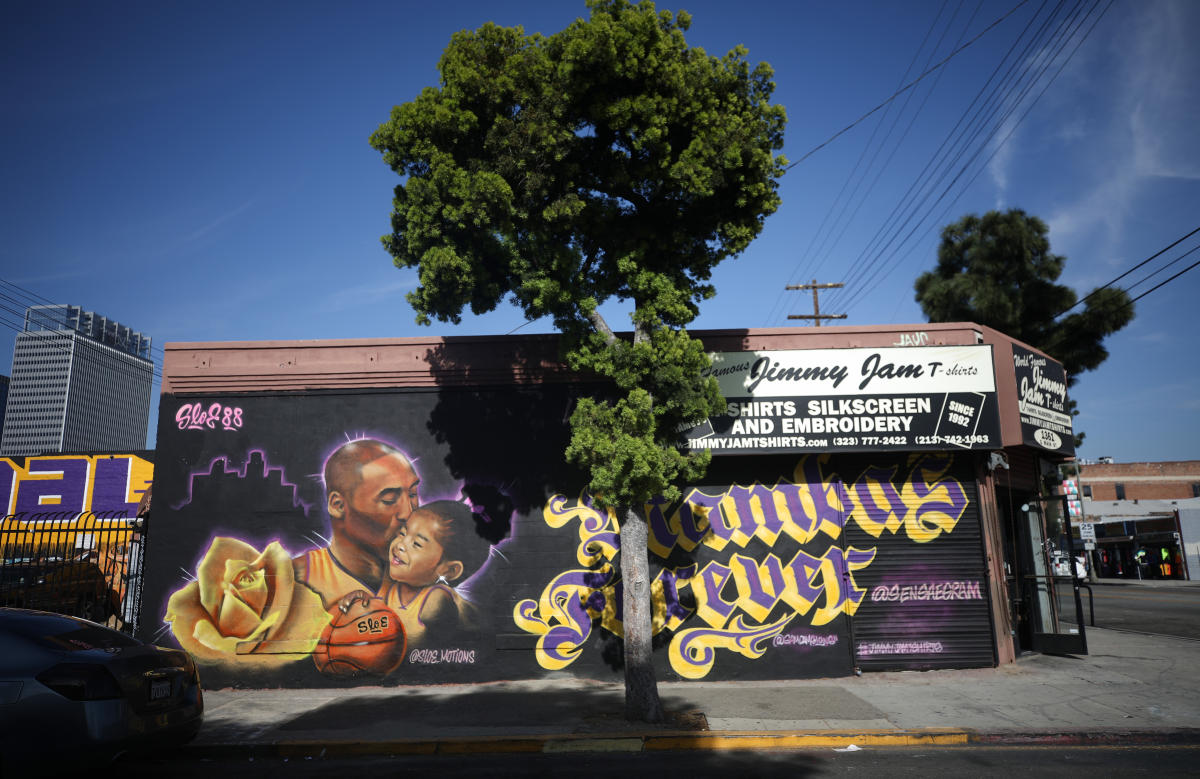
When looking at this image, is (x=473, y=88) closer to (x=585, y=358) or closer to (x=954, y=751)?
(x=585, y=358)

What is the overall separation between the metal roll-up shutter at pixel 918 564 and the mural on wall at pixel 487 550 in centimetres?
4

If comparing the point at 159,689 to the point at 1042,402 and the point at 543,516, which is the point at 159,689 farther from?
the point at 1042,402

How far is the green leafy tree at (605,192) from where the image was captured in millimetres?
8273

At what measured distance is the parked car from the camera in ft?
16.8

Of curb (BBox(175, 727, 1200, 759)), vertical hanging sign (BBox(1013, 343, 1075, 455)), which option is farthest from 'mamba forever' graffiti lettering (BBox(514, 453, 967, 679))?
curb (BBox(175, 727, 1200, 759))

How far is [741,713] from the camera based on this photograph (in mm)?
8461

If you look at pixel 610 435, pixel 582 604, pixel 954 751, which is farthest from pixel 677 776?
pixel 582 604

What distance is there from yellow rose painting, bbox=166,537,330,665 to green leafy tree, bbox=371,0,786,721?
5084 mm

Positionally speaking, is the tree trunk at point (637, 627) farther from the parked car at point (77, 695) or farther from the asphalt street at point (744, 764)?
the parked car at point (77, 695)

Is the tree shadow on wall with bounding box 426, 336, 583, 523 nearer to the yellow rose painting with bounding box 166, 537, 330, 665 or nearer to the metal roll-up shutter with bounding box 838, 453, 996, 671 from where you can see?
the yellow rose painting with bounding box 166, 537, 330, 665

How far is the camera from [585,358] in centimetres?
883

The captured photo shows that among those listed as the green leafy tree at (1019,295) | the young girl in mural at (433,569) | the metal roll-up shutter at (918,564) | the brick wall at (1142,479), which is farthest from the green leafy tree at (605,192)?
the brick wall at (1142,479)

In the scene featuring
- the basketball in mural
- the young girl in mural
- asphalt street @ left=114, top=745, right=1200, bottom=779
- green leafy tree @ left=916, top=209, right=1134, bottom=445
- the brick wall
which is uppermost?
green leafy tree @ left=916, top=209, right=1134, bottom=445

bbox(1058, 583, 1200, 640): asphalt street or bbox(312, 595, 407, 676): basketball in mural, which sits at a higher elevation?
bbox(312, 595, 407, 676): basketball in mural
